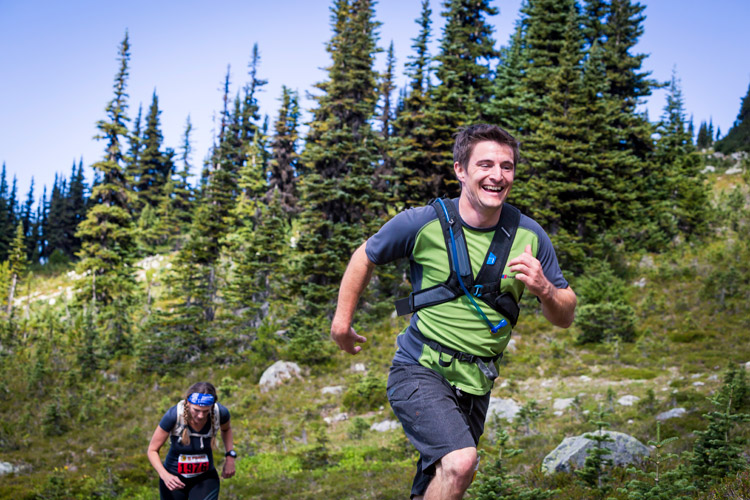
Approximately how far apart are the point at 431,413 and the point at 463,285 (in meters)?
0.77

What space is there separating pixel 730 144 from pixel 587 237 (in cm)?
3585

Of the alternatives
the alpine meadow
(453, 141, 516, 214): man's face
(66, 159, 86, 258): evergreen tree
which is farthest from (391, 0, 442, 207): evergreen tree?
(66, 159, 86, 258): evergreen tree

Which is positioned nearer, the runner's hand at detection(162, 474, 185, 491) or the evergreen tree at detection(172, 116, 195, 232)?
the runner's hand at detection(162, 474, 185, 491)

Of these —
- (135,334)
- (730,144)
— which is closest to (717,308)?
(135,334)

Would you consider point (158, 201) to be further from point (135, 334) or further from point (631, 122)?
point (631, 122)

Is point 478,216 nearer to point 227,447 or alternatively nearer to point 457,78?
point 227,447

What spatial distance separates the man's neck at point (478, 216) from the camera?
340cm

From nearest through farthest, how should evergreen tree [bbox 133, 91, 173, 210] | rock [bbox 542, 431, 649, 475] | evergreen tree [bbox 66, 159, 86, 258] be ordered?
rock [bbox 542, 431, 649, 475], evergreen tree [bbox 133, 91, 173, 210], evergreen tree [bbox 66, 159, 86, 258]

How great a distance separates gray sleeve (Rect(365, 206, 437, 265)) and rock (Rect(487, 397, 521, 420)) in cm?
1073

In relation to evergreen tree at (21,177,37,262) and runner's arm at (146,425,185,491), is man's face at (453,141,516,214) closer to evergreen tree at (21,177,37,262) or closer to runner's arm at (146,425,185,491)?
runner's arm at (146,425,185,491)

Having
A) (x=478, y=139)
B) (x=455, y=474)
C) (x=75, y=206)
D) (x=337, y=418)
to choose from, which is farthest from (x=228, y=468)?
(x=75, y=206)

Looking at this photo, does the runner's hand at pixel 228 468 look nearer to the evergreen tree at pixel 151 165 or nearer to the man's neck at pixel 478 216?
the man's neck at pixel 478 216

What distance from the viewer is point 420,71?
28516 millimetres

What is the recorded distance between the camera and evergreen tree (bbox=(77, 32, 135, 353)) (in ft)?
104
